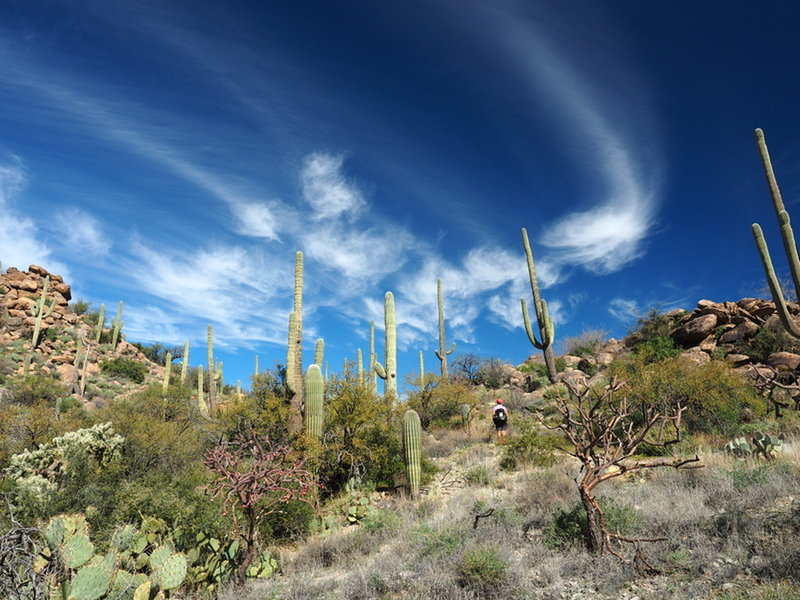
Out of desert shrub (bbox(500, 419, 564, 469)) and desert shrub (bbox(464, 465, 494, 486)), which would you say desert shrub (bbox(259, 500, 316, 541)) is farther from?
desert shrub (bbox(500, 419, 564, 469))

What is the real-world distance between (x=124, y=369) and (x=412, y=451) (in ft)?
99.6

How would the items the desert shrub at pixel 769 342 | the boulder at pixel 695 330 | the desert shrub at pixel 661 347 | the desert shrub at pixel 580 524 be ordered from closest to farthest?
1. the desert shrub at pixel 580 524
2. the desert shrub at pixel 769 342
3. the desert shrub at pixel 661 347
4. the boulder at pixel 695 330

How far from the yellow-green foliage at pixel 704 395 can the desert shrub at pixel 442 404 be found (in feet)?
24.4

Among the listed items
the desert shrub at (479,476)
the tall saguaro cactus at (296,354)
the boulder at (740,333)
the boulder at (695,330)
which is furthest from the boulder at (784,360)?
the tall saguaro cactus at (296,354)

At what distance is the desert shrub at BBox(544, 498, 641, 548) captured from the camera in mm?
5910

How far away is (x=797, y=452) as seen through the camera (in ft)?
26.3

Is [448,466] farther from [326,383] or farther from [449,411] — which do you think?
[449,411]

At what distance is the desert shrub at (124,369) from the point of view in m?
32.9

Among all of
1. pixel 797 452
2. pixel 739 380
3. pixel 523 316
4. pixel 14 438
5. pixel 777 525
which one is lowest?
pixel 777 525

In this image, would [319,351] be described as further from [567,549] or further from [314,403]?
[567,549]

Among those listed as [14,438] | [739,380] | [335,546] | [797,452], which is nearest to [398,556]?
[335,546]

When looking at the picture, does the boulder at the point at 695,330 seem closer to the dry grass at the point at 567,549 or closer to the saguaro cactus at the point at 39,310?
the dry grass at the point at 567,549

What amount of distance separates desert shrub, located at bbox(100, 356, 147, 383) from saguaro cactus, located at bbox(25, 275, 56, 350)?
4.62 m

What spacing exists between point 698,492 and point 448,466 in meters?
7.46
